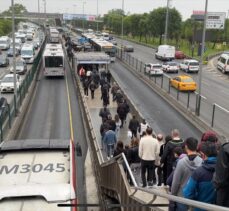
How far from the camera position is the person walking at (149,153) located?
10.6m

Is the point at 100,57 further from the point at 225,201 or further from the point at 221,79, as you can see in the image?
the point at 225,201

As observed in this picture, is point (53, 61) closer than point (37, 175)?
No

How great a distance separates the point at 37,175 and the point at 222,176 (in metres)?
4.53

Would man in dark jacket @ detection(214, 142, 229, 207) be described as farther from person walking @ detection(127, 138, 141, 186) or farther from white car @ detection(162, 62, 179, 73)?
white car @ detection(162, 62, 179, 73)

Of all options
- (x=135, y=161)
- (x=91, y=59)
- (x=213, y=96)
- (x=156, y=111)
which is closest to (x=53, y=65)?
(x=91, y=59)

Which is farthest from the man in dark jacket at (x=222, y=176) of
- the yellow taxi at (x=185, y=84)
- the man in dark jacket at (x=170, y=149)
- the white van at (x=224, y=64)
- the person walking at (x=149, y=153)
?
the white van at (x=224, y=64)

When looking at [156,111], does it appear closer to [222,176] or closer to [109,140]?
[109,140]

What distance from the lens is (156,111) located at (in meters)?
28.7

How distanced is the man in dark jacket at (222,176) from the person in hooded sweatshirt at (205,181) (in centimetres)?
54

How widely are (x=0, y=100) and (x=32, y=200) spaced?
51.9 feet

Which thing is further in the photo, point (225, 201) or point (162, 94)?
point (162, 94)

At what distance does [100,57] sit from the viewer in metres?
38.5

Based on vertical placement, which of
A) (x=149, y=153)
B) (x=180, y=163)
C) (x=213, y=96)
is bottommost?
(x=213, y=96)

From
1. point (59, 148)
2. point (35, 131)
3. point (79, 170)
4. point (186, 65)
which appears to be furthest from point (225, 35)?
point (59, 148)
